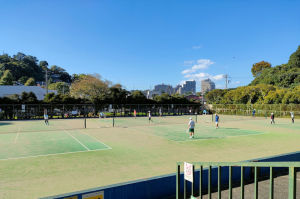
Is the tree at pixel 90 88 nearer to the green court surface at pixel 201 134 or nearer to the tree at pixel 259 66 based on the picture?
the green court surface at pixel 201 134

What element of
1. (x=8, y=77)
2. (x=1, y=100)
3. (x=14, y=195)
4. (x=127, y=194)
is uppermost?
(x=8, y=77)

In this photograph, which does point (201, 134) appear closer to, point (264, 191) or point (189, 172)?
point (264, 191)

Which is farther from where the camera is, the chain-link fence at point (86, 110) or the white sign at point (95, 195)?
the chain-link fence at point (86, 110)

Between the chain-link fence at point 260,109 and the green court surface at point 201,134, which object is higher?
the chain-link fence at point 260,109

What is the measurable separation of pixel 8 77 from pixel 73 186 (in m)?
86.9

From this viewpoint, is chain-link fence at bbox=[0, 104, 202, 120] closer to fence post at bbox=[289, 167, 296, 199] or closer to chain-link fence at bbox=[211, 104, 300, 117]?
chain-link fence at bbox=[211, 104, 300, 117]

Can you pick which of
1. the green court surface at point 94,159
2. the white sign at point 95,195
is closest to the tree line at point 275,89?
the green court surface at point 94,159

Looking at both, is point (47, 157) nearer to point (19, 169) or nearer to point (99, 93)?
point (19, 169)

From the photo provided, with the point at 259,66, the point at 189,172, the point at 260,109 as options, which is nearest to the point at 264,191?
the point at 189,172

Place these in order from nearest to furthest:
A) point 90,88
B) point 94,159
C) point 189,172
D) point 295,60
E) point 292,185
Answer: point 292,185
point 189,172
point 94,159
point 90,88
point 295,60

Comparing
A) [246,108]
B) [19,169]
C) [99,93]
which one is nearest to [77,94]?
[99,93]

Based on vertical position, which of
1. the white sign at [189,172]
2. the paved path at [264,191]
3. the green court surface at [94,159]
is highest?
the white sign at [189,172]

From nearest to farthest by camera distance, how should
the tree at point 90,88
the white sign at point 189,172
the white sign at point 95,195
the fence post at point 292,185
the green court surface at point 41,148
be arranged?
the fence post at point 292,185 → the white sign at point 189,172 → the white sign at point 95,195 → the green court surface at point 41,148 → the tree at point 90,88

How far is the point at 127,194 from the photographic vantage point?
5.78 m
